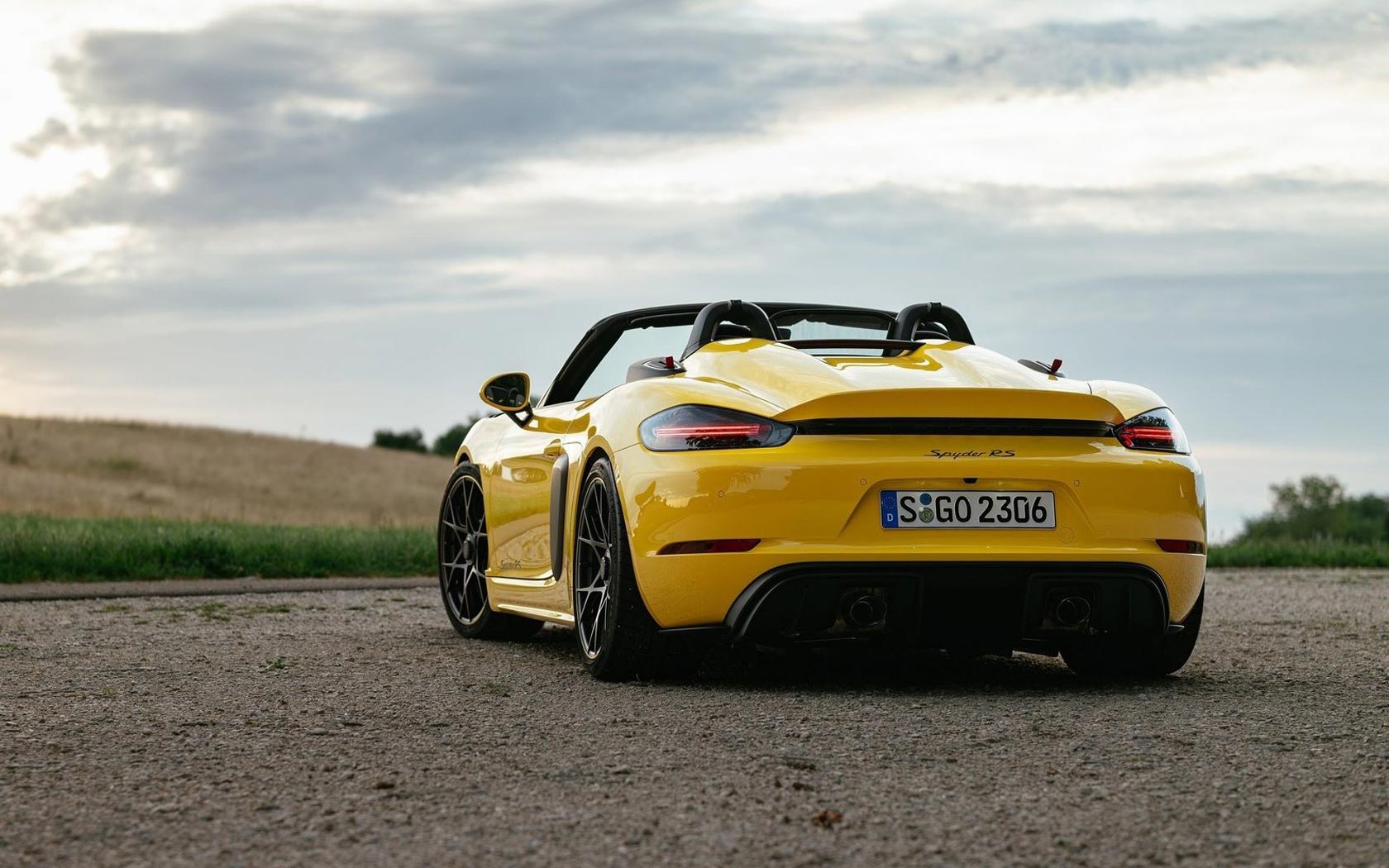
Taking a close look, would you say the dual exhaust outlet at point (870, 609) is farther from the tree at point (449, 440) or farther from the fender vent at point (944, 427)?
the tree at point (449, 440)

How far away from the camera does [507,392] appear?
7.52 metres

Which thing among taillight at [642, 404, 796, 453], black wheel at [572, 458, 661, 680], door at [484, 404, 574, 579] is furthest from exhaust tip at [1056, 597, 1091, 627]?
door at [484, 404, 574, 579]

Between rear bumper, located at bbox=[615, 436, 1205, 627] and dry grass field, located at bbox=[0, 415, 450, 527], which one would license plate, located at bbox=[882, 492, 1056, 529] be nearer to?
rear bumper, located at bbox=[615, 436, 1205, 627]

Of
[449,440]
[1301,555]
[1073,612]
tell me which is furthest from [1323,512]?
[1073,612]

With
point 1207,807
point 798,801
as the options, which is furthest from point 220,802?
point 1207,807

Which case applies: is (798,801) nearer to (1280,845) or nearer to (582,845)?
(582,845)

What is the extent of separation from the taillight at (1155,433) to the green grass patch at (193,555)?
9.20 metres

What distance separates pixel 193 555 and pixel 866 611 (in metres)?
9.77

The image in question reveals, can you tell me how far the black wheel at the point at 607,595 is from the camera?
5723 mm

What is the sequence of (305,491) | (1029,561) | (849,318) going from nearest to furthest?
(1029,561)
(849,318)
(305,491)

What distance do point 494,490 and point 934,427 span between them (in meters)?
2.75

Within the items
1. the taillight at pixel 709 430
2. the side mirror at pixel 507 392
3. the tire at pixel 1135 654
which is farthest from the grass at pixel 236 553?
the tire at pixel 1135 654

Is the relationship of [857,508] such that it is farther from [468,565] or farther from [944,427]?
[468,565]

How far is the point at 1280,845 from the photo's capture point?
334cm
